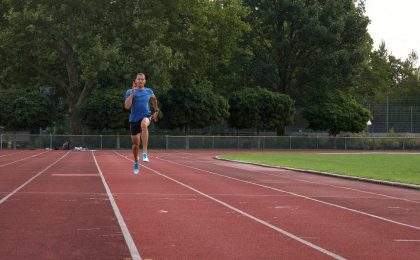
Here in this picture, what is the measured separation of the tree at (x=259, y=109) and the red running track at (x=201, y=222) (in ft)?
149

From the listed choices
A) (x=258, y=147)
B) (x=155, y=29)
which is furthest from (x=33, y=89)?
(x=258, y=147)

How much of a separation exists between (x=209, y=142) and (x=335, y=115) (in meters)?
15.5

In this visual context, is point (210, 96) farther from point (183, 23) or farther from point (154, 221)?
point (154, 221)

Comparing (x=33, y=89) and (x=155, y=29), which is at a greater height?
(x=155, y=29)

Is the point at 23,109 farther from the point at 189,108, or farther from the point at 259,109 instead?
the point at 259,109

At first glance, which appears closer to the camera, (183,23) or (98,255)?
(98,255)

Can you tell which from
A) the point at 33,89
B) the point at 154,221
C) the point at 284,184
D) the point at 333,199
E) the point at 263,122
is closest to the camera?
the point at 154,221

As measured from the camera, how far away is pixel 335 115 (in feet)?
212

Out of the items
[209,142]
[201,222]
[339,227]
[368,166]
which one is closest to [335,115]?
[209,142]

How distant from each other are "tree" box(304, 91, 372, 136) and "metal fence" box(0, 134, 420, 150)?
6.53 metres

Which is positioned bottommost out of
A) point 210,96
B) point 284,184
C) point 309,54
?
point 284,184

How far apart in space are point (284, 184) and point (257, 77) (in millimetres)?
51681

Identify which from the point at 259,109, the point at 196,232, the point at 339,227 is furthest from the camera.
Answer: the point at 259,109

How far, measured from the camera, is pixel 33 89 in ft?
190
